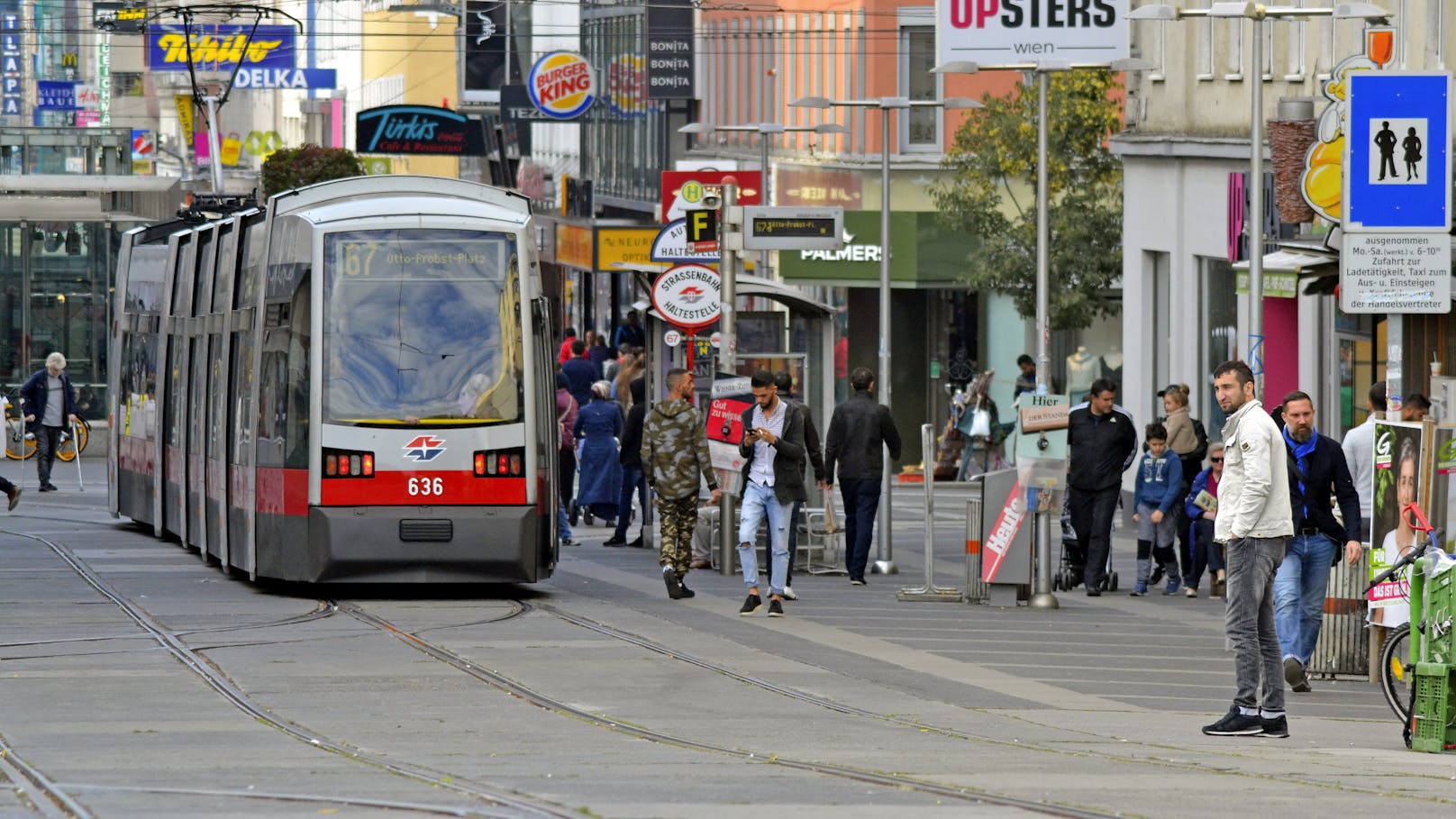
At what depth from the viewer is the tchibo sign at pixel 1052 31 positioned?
28297 millimetres

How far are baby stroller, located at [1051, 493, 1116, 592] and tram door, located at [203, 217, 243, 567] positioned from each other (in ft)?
22.4

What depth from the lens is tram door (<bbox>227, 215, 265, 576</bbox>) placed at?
20.8 m

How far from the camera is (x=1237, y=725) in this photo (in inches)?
510

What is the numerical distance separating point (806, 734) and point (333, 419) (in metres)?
7.85

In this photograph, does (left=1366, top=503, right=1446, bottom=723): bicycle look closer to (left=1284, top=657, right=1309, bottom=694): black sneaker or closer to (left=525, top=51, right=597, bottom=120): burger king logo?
(left=1284, top=657, right=1309, bottom=694): black sneaker

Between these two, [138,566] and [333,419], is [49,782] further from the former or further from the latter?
[138,566]

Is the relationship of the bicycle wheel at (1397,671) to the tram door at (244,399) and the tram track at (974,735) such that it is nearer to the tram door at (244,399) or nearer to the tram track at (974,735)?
the tram track at (974,735)

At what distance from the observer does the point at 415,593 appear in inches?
829

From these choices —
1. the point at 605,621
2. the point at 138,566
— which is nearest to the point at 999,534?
the point at 605,621

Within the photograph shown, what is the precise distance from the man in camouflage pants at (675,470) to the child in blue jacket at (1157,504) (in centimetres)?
378

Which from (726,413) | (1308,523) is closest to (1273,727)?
(1308,523)

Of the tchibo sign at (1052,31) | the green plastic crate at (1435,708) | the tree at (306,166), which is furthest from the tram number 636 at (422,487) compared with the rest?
the tree at (306,166)

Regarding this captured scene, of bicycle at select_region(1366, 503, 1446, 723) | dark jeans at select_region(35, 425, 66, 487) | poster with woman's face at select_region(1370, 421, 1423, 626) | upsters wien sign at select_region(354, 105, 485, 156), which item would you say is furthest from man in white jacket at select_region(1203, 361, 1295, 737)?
upsters wien sign at select_region(354, 105, 485, 156)

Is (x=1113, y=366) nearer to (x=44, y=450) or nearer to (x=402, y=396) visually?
(x=44, y=450)
